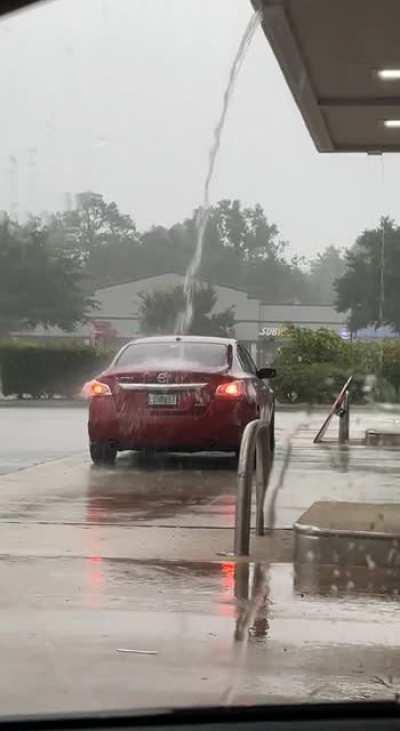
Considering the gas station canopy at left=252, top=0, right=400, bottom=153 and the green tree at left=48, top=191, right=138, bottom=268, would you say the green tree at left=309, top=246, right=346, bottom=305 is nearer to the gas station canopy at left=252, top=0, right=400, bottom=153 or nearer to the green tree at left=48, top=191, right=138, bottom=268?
the green tree at left=48, top=191, right=138, bottom=268

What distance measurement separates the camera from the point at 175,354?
11.9 metres

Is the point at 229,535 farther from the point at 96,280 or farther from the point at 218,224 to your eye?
the point at 96,280

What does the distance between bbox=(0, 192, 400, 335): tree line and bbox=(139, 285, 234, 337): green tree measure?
0.11 feet

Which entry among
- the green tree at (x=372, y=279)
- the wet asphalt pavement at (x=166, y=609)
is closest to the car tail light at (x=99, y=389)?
the wet asphalt pavement at (x=166, y=609)

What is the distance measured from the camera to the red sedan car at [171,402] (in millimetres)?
11383

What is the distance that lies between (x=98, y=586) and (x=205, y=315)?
37.1 ft

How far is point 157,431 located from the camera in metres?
11.5

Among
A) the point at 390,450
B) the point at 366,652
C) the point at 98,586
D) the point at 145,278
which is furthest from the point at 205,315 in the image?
the point at 366,652

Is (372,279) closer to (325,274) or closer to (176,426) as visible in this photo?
(325,274)

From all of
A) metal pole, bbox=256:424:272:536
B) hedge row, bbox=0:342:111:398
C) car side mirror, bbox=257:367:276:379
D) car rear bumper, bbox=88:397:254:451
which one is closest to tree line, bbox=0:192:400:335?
hedge row, bbox=0:342:111:398

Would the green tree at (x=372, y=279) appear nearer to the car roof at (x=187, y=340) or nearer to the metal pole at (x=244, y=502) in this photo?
the car roof at (x=187, y=340)

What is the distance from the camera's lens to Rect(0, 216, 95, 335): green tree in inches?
695

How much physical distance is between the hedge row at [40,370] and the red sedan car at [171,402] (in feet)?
29.5

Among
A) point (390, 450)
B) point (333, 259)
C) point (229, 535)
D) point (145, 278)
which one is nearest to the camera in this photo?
point (229, 535)
